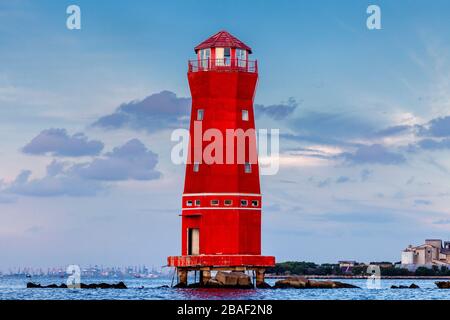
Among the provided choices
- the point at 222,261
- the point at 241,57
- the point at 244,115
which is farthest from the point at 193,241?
the point at 241,57

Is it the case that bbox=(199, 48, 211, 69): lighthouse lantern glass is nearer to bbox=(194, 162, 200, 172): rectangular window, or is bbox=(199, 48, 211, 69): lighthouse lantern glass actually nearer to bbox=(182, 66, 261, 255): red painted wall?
bbox=(182, 66, 261, 255): red painted wall

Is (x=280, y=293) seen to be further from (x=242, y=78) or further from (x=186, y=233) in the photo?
(x=242, y=78)

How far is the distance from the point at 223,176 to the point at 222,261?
244 inches

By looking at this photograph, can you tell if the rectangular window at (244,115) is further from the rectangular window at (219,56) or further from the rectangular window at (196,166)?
the rectangular window at (196,166)

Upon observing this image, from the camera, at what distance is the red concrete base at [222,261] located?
290 ft

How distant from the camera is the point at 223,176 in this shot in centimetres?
8825

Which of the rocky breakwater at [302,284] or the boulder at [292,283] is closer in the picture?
the boulder at [292,283]

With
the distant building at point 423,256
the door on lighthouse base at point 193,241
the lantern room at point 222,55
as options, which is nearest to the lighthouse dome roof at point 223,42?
the lantern room at point 222,55

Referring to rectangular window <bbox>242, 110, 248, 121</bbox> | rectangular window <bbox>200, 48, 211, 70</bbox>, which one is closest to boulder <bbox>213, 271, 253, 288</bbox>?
rectangular window <bbox>242, 110, 248, 121</bbox>

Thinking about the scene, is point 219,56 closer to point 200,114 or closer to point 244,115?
point 200,114
